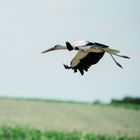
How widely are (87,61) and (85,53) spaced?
0.06 meters

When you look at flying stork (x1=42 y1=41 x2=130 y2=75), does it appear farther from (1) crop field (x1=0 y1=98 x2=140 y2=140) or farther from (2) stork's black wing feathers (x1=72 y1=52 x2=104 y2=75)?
(1) crop field (x1=0 y1=98 x2=140 y2=140)

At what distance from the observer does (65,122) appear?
113 feet

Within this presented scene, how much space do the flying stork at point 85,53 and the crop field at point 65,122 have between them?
2248cm

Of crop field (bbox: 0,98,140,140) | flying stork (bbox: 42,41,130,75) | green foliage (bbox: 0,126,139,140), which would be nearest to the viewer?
flying stork (bbox: 42,41,130,75)

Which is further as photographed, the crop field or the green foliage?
the crop field

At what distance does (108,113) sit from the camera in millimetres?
44125

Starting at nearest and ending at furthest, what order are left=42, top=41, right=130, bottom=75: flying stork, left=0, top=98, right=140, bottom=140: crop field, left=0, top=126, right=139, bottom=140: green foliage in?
left=42, top=41, right=130, bottom=75: flying stork
left=0, top=126, right=139, bottom=140: green foliage
left=0, top=98, right=140, bottom=140: crop field

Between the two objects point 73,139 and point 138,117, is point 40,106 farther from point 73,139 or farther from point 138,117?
point 73,139

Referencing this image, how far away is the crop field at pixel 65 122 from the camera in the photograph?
24.7 m

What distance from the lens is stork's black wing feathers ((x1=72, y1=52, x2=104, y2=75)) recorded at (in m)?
1.11

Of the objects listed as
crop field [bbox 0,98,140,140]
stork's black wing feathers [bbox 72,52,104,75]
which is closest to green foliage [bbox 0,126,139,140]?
crop field [bbox 0,98,140,140]

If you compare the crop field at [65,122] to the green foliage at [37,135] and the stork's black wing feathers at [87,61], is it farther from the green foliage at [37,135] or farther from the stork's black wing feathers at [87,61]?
the stork's black wing feathers at [87,61]

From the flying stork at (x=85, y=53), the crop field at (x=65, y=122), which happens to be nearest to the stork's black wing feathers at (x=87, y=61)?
the flying stork at (x=85, y=53)

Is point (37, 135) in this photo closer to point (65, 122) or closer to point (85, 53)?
point (65, 122)
